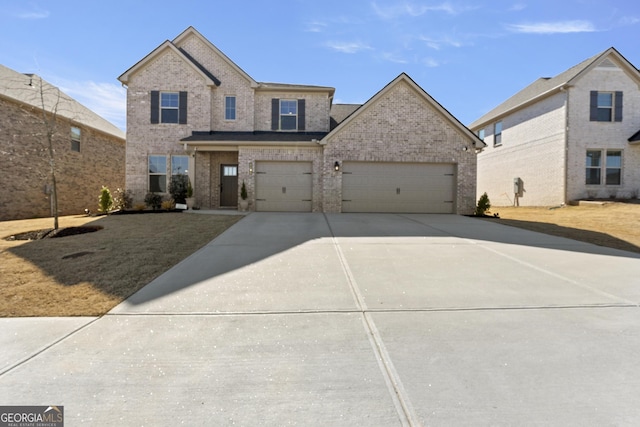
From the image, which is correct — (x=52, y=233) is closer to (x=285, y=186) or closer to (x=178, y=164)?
(x=178, y=164)

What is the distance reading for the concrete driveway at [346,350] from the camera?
2312 millimetres

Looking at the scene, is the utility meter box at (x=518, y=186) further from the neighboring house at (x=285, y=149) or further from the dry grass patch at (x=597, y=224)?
the neighboring house at (x=285, y=149)

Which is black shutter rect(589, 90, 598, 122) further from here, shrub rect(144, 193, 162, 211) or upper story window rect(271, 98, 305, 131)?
A: shrub rect(144, 193, 162, 211)

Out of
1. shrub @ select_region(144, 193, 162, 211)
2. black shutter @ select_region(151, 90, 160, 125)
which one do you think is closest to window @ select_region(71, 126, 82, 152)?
black shutter @ select_region(151, 90, 160, 125)

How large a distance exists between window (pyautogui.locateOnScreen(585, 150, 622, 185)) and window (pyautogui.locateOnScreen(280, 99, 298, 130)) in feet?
52.7

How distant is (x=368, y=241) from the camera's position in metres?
8.11

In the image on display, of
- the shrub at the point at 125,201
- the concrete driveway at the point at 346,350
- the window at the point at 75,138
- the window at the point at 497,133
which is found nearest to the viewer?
the concrete driveway at the point at 346,350

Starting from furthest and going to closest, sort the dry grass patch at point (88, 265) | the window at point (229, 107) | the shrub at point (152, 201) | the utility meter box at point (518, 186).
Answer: the utility meter box at point (518, 186), the window at point (229, 107), the shrub at point (152, 201), the dry grass patch at point (88, 265)

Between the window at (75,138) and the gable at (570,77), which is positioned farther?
the window at (75,138)

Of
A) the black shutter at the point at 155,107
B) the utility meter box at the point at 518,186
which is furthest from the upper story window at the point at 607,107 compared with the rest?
the black shutter at the point at 155,107

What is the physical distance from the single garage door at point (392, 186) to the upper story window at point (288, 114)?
4093 millimetres

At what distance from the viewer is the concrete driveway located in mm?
2312

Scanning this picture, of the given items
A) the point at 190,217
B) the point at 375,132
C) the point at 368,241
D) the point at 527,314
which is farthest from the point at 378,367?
the point at 375,132

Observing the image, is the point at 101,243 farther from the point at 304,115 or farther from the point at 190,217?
the point at 304,115
